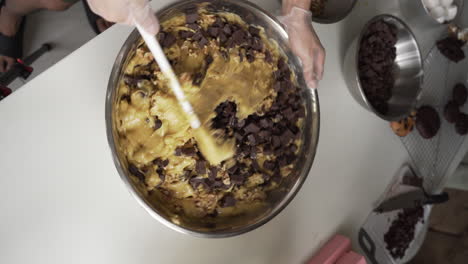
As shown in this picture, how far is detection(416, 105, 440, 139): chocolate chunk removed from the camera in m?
1.79

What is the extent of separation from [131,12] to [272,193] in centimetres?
66

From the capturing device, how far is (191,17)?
102cm

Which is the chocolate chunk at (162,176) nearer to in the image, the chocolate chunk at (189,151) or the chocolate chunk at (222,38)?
the chocolate chunk at (189,151)

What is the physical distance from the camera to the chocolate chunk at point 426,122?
179cm

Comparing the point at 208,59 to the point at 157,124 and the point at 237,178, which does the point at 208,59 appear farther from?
the point at 237,178

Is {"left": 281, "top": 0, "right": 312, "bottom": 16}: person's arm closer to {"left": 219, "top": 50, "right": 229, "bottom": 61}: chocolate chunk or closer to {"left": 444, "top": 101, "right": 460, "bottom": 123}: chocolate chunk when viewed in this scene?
{"left": 219, "top": 50, "right": 229, "bottom": 61}: chocolate chunk

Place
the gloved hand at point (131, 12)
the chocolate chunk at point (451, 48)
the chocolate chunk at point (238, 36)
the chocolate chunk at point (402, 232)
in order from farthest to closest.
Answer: the chocolate chunk at point (451, 48) → the chocolate chunk at point (402, 232) → the chocolate chunk at point (238, 36) → the gloved hand at point (131, 12)

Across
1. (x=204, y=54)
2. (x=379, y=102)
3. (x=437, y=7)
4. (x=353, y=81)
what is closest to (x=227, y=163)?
(x=204, y=54)

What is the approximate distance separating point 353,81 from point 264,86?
423 millimetres

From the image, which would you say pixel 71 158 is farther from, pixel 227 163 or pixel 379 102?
pixel 379 102

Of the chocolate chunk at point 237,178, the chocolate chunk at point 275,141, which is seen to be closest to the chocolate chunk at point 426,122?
the chocolate chunk at point 275,141

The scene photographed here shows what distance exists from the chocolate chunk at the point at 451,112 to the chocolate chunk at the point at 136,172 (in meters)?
1.66

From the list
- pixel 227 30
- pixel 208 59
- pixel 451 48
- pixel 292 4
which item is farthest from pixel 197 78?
pixel 451 48

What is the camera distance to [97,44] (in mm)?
1056
